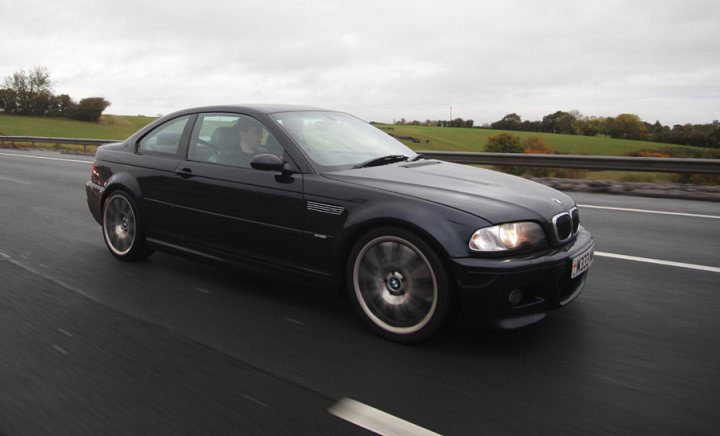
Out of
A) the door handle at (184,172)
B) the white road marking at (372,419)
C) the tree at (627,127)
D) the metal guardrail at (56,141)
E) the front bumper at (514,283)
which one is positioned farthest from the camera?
the tree at (627,127)

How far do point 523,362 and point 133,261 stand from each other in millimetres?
3684

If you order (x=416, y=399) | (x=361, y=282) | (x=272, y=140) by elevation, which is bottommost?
(x=416, y=399)

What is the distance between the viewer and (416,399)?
2.76m

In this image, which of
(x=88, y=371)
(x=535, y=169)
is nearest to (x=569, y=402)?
(x=88, y=371)

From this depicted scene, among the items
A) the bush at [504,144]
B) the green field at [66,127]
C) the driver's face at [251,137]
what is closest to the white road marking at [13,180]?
the driver's face at [251,137]

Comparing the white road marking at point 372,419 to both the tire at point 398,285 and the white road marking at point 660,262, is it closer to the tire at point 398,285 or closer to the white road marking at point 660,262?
the tire at point 398,285

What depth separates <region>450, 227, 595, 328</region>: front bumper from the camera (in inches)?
123

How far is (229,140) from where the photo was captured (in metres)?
4.49

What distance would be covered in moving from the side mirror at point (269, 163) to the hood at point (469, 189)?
1.06 ft

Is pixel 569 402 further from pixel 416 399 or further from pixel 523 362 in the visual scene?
pixel 416 399

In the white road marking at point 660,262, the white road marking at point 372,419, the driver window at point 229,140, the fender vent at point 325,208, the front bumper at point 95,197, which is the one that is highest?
the driver window at point 229,140

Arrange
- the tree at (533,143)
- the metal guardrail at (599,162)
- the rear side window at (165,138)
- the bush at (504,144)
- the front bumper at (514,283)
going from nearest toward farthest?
the front bumper at (514,283)
the rear side window at (165,138)
the metal guardrail at (599,162)
the tree at (533,143)
the bush at (504,144)

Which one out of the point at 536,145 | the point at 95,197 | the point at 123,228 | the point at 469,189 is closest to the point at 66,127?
the point at 536,145

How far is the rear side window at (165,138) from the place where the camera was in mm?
4910
